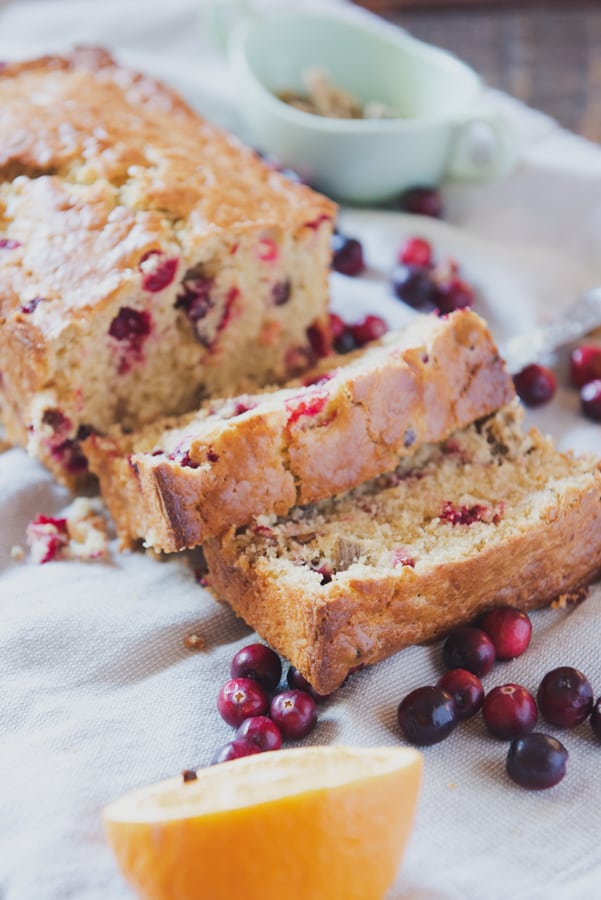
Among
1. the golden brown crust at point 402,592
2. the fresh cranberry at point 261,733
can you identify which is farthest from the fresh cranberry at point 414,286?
the fresh cranberry at point 261,733

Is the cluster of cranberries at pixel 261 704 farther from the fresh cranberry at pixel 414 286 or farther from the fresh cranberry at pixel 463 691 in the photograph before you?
the fresh cranberry at pixel 414 286

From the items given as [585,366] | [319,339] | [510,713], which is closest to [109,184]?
[319,339]

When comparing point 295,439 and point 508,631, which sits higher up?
point 295,439

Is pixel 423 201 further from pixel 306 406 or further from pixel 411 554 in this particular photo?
pixel 411 554

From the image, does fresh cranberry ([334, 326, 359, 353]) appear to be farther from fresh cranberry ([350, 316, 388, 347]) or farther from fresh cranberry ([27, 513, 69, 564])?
fresh cranberry ([27, 513, 69, 564])

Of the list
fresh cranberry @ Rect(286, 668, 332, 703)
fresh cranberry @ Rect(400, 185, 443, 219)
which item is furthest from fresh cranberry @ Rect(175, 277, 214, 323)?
fresh cranberry @ Rect(400, 185, 443, 219)
